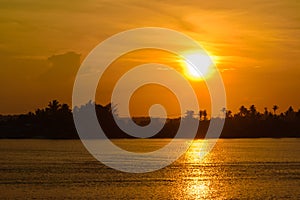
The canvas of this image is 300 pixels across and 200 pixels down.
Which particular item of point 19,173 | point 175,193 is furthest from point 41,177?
point 175,193

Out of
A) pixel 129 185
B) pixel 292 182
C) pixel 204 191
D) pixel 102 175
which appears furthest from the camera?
pixel 102 175

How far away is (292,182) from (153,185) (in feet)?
73.9

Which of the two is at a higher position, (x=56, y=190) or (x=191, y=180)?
(x=191, y=180)

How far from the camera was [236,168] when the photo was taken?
5108 inches

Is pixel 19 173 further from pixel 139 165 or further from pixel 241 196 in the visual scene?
pixel 241 196

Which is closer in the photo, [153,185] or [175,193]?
[175,193]

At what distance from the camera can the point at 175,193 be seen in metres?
81.4

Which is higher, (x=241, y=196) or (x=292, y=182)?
(x=292, y=182)

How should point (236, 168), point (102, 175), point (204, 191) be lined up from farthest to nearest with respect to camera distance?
1. point (236, 168)
2. point (102, 175)
3. point (204, 191)

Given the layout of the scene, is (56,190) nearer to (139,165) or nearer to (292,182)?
(292,182)

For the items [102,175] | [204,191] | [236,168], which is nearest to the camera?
[204,191]

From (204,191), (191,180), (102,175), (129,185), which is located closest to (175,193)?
(204,191)

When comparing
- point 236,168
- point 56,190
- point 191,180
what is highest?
point 236,168

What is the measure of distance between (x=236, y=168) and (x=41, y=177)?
151 ft
